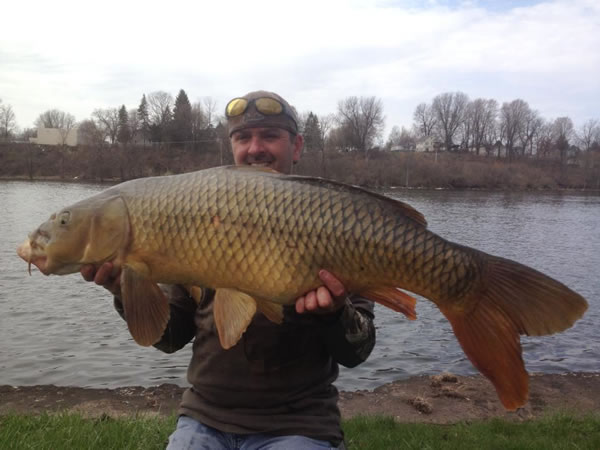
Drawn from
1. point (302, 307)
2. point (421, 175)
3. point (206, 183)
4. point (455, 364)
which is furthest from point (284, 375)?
point (421, 175)

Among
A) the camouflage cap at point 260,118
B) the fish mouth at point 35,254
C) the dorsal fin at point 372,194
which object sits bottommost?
the fish mouth at point 35,254

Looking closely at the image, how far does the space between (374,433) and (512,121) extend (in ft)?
293

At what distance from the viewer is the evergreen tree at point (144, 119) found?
68000 mm

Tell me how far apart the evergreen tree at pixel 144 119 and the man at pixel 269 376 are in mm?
68950

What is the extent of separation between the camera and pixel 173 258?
2133 mm

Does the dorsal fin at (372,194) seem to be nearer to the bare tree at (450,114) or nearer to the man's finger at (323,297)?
the man's finger at (323,297)

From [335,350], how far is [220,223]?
2.99 ft

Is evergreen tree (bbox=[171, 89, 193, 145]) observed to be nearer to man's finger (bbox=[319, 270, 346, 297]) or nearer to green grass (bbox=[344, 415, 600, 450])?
green grass (bbox=[344, 415, 600, 450])

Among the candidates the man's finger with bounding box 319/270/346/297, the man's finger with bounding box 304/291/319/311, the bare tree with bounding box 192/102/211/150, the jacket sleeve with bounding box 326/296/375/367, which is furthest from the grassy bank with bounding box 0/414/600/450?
the bare tree with bounding box 192/102/211/150

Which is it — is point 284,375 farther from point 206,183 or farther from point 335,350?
point 206,183

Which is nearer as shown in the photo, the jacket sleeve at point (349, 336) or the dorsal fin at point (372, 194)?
the dorsal fin at point (372, 194)

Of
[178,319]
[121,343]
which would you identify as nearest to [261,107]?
[178,319]

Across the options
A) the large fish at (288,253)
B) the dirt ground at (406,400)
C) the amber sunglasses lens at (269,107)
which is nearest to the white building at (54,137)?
the dirt ground at (406,400)

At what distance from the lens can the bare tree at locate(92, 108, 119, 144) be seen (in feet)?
238
